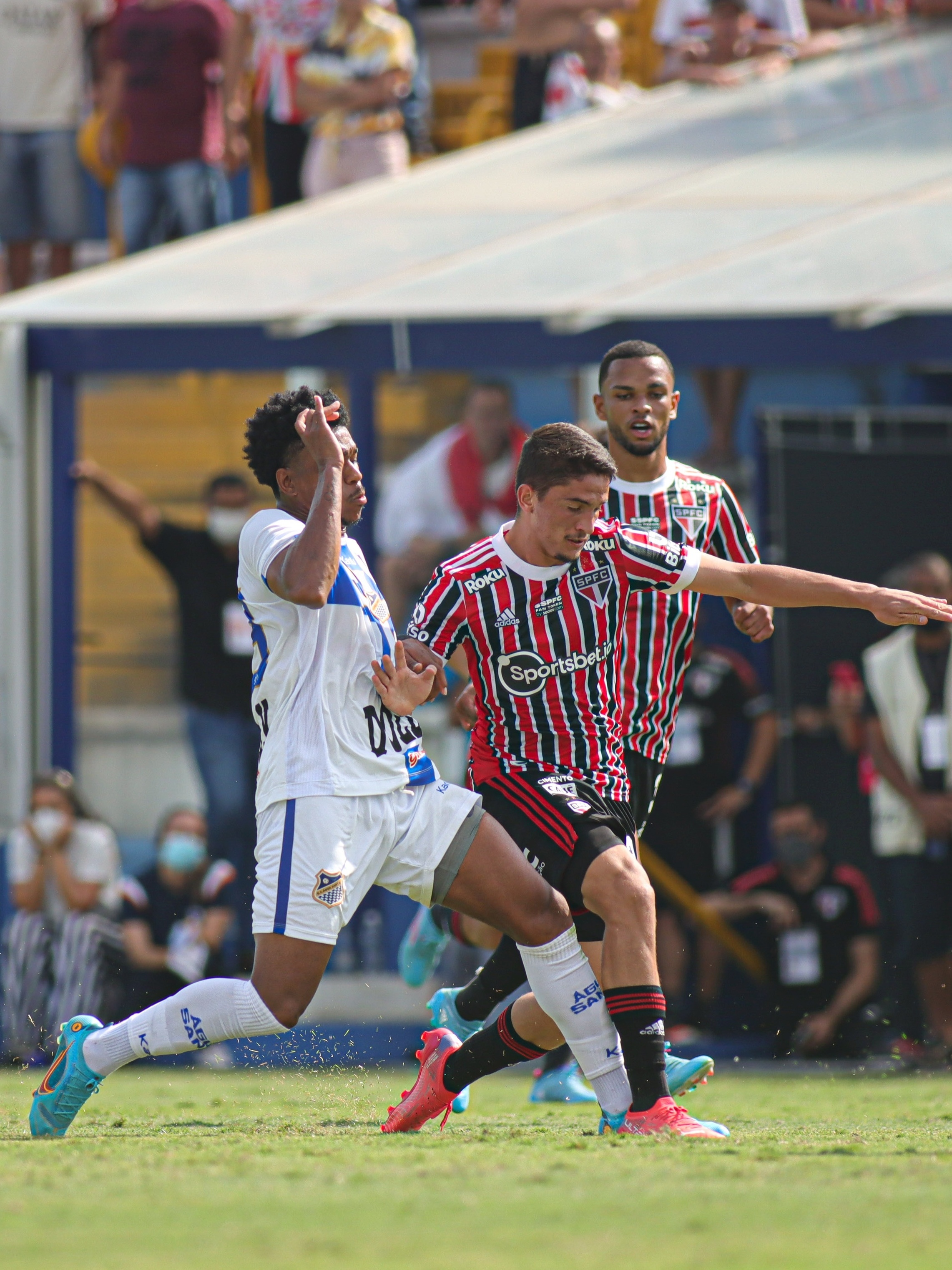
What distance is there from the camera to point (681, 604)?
584cm

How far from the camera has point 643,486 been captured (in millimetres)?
5906

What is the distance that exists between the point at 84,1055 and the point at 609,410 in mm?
2486

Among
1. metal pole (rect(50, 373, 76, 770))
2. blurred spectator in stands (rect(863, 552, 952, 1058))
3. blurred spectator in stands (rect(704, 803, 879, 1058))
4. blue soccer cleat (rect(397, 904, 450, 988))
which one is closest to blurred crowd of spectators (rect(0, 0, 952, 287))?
metal pole (rect(50, 373, 76, 770))

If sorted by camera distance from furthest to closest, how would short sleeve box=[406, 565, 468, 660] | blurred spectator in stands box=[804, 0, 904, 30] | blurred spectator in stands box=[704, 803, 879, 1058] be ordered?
blurred spectator in stands box=[804, 0, 904, 30]
blurred spectator in stands box=[704, 803, 879, 1058]
short sleeve box=[406, 565, 468, 660]

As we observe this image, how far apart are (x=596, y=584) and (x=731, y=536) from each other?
813 mm

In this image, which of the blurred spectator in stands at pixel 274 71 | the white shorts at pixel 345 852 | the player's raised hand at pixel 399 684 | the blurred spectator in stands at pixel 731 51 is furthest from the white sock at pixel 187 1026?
the blurred spectator in stands at pixel 731 51

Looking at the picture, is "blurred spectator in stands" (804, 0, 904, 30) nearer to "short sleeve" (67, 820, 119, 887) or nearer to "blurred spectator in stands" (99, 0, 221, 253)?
"blurred spectator in stands" (99, 0, 221, 253)

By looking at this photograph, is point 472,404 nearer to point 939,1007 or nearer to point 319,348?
point 319,348

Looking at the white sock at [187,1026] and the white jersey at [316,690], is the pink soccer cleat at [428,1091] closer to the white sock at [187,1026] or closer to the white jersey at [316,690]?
the white sock at [187,1026]

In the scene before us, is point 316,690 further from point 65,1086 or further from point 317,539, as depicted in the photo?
point 65,1086

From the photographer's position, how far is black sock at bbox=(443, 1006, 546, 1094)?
5.11 metres

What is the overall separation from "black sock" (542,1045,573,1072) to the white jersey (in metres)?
2.35

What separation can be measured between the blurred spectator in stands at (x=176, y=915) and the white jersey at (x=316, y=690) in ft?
14.2

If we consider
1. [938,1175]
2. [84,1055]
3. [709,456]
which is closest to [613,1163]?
[938,1175]
